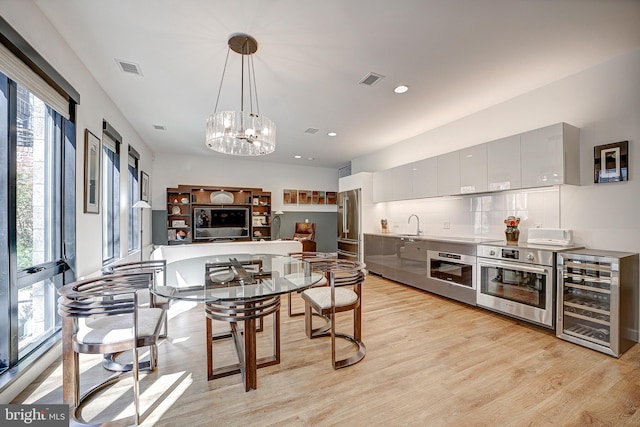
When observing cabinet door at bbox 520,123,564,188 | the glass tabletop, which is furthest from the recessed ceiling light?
the glass tabletop

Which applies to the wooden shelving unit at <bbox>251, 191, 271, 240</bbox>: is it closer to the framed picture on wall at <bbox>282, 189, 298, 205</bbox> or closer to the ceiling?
the framed picture on wall at <bbox>282, 189, 298, 205</bbox>

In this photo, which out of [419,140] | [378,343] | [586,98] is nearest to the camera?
[378,343]

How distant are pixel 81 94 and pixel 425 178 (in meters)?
4.70

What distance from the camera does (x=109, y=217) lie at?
12.2 ft

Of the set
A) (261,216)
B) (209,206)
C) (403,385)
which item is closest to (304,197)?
(261,216)

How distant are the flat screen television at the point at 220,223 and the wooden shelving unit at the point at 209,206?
27mm

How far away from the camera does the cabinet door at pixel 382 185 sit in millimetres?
5484

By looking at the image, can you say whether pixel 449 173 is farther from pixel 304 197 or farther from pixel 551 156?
pixel 304 197

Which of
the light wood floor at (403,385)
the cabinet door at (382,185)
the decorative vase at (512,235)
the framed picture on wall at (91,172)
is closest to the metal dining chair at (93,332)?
the light wood floor at (403,385)

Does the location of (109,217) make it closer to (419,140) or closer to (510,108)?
(419,140)

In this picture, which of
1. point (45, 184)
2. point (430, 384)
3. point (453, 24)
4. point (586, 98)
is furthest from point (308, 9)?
point (586, 98)

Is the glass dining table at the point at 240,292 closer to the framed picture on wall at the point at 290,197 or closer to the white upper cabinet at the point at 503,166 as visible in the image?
the white upper cabinet at the point at 503,166

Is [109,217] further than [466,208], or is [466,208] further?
[466,208]

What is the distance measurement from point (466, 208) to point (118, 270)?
15.3 feet
